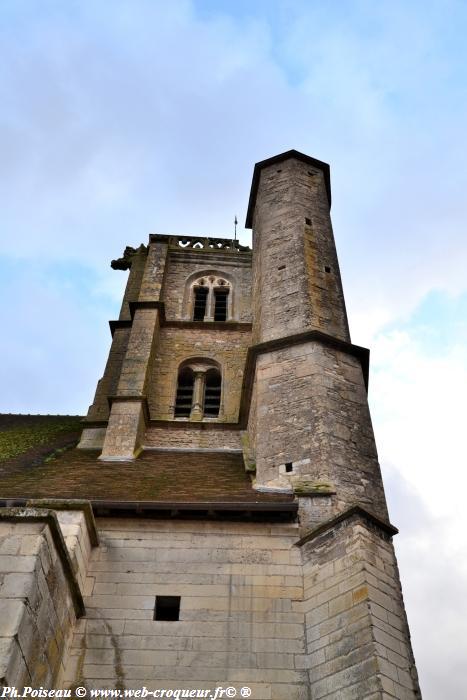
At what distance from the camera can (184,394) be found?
15219 millimetres

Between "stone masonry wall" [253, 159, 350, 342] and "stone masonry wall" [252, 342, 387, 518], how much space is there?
0.84 m

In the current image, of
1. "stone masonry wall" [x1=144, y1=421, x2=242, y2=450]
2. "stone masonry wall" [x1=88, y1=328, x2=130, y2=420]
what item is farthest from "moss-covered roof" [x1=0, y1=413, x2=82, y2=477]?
"stone masonry wall" [x1=144, y1=421, x2=242, y2=450]

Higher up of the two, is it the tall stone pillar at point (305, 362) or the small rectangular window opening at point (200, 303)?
the small rectangular window opening at point (200, 303)

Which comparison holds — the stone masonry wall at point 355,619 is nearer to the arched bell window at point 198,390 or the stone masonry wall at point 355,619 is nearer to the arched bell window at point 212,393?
the arched bell window at point 198,390

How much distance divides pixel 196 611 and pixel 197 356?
848cm

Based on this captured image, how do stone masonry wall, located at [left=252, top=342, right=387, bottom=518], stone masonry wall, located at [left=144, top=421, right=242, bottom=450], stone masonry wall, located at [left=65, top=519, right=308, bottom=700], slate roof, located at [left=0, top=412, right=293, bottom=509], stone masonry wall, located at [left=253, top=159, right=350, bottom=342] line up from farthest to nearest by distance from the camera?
stone masonry wall, located at [left=144, top=421, right=242, bottom=450] < stone masonry wall, located at [left=253, top=159, right=350, bottom=342] < stone masonry wall, located at [left=252, top=342, right=387, bottom=518] < slate roof, located at [left=0, top=412, right=293, bottom=509] < stone masonry wall, located at [left=65, top=519, right=308, bottom=700]

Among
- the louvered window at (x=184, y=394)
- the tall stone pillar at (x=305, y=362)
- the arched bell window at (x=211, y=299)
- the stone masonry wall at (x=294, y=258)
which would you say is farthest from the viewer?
the arched bell window at (x=211, y=299)

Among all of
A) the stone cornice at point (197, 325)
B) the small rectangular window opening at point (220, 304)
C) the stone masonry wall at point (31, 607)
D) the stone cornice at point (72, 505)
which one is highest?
the small rectangular window opening at point (220, 304)

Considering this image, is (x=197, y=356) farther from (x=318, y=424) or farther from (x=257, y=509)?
(x=257, y=509)

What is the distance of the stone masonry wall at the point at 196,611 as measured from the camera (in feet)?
23.7

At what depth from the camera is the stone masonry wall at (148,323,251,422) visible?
14.5 m

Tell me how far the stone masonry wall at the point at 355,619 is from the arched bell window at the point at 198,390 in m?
6.48

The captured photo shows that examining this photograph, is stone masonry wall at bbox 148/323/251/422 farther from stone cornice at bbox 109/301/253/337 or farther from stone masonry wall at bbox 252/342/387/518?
stone masonry wall at bbox 252/342/387/518

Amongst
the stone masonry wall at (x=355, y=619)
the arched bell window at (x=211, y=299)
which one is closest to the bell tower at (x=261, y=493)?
the stone masonry wall at (x=355, y=619)
